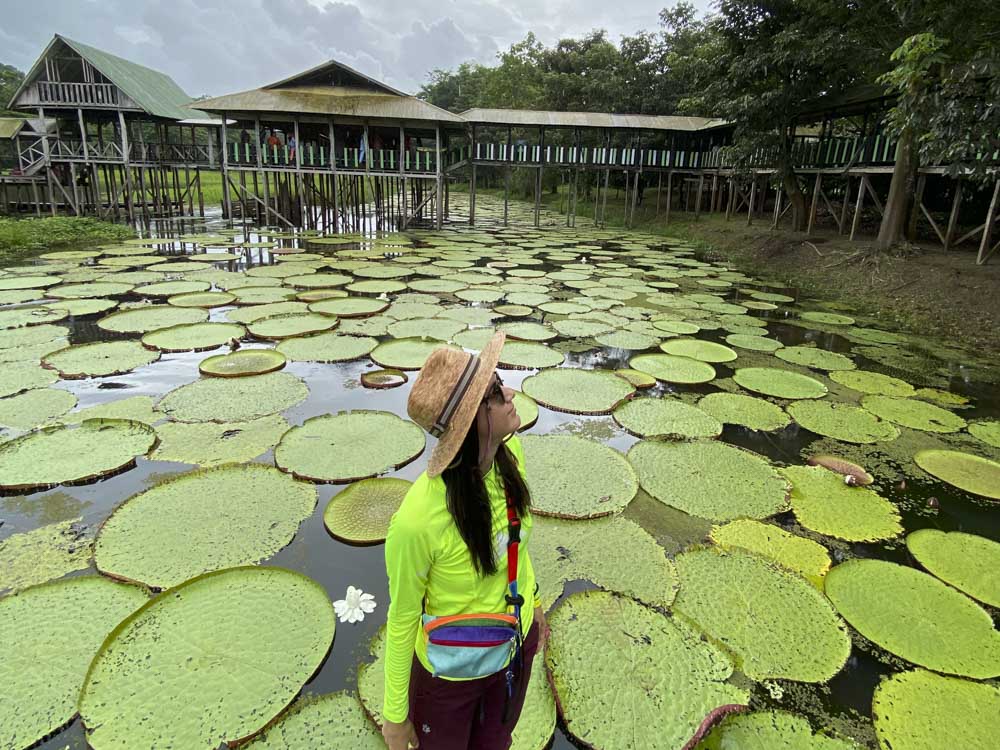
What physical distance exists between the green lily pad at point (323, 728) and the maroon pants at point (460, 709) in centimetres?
58

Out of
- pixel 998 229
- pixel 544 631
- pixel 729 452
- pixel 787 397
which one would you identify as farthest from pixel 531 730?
pixel 998 229

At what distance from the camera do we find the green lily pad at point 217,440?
326 cm

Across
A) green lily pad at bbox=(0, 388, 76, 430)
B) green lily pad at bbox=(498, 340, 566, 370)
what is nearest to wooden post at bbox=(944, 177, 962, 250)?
green lily pad at bbox=(498, 340, 566, 370)

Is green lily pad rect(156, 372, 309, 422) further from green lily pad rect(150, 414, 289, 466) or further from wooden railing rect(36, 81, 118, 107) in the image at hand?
wooden railing rect(36, 81, 118, 107)

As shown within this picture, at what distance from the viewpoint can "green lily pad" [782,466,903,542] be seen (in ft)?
9.32

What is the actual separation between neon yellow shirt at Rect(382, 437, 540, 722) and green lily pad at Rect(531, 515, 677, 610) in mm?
1203

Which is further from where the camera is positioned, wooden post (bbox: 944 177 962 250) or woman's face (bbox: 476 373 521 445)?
wooden post (bbox: 944 177 962 250)

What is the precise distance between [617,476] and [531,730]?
169 cm

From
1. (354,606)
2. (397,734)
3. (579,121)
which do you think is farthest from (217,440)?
(579,121)

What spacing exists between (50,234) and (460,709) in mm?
14261

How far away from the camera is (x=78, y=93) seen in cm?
1424

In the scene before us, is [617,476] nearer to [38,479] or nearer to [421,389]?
[421,389]

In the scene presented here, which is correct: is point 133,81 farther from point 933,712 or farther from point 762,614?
point 933,712

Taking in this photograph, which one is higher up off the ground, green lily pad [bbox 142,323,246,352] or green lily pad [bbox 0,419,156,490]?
green lily pad [bbox 142,323,246,352]
